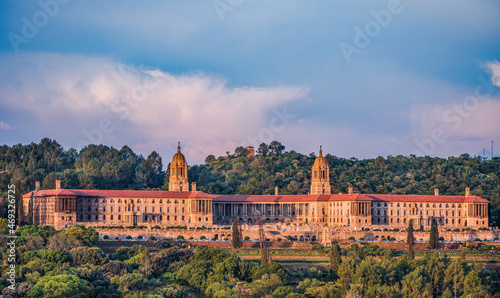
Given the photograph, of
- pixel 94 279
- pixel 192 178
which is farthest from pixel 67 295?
pixel 192 178

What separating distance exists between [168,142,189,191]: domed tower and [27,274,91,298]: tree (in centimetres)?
5291

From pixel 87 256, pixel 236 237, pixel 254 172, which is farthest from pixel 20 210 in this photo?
pixel 254 172

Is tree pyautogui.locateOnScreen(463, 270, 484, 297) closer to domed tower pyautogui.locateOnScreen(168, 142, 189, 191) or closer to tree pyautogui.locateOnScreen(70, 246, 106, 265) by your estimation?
tree pyautogui.locateOnScreen(70, 246, 106, 265)

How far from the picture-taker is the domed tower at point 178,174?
383 ft

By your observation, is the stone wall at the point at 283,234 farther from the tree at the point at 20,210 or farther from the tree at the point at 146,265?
the tree at the point at 146,265

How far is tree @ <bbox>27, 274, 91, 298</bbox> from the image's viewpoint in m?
61.0

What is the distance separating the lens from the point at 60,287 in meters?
61.6

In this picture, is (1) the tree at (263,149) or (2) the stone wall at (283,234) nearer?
(2) the stone wall at (283,234)

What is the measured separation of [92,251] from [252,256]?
53.3ft

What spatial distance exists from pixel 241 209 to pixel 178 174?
9.69 m

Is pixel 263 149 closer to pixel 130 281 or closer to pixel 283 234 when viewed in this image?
pixel 283 234

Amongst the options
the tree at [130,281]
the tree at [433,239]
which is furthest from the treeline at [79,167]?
the tree at [433,239]

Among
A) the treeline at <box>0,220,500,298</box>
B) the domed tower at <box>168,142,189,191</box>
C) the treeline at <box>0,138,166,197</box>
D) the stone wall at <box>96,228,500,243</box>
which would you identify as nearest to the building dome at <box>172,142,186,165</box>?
the domed tower at <box>168,142,189,191</box>

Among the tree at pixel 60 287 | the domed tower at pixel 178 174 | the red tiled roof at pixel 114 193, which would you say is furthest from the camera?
the domed tower at pixel 178 174
